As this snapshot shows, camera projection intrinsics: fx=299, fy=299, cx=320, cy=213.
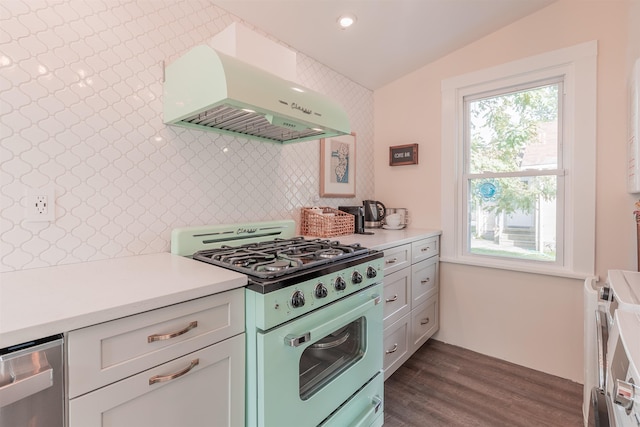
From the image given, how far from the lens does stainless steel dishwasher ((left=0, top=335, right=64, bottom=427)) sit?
2.07 ft

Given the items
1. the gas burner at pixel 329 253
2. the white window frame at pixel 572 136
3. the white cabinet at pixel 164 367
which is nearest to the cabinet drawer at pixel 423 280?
the white window frame at pixel 572 136

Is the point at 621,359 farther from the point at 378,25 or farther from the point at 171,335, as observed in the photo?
the point at 378,25

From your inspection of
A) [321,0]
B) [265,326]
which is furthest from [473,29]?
[265,326]

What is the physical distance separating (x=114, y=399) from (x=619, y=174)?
277cm

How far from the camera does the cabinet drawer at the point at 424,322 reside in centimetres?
226

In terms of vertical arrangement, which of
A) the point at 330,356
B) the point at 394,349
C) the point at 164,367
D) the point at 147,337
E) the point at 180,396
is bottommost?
the point at 394,349

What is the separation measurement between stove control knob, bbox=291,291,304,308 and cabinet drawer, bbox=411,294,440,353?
1.37m

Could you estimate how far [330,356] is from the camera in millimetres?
1456

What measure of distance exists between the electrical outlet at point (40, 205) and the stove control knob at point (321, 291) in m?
1.10

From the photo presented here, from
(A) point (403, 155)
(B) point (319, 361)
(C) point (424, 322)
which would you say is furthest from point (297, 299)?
(A) point (403, 155)

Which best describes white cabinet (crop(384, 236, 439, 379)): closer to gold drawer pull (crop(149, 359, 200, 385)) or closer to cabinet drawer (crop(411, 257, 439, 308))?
cabinet drawer (crop(411, 257, 439, 308))

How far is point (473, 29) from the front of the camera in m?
2.27

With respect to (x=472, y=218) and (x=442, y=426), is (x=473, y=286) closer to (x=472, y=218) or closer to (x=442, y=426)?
(x=472, y=218)

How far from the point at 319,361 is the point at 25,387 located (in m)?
1.03
